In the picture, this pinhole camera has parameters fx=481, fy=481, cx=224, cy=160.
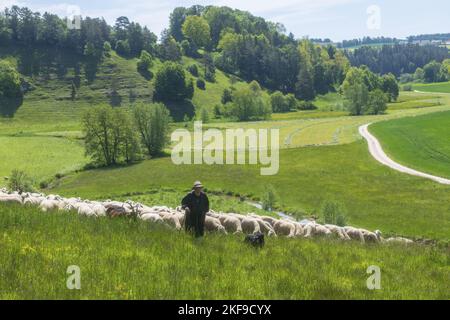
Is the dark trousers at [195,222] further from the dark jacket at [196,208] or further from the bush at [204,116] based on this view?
the bush at [204,116]

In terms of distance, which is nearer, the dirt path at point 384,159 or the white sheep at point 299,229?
the white sheep at point 299,229

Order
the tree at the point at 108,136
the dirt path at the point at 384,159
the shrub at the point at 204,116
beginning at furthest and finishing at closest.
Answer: the shrub at the point at 204,116 → the tree at the point at 108,136 → the dirt path at the point at 384,159

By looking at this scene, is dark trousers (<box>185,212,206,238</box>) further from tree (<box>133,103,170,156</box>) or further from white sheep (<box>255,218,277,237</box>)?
tree (<box>133,103,170,156</box>)

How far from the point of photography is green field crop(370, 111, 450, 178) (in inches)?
2918

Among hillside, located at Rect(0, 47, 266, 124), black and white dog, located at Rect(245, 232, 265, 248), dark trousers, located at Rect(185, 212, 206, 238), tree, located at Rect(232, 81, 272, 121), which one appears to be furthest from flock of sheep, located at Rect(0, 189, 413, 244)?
hillside, located at Rect(0, 47, 266, 124)

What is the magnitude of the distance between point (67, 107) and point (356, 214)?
14055 cm

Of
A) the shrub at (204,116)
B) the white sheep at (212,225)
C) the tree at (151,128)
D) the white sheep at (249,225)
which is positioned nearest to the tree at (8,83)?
the shrub at (204,116)

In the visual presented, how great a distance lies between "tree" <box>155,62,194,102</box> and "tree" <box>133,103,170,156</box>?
85.6 m

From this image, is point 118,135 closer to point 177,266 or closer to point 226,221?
point 226,221

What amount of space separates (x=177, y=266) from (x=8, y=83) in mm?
176039

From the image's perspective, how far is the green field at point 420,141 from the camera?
7412cm

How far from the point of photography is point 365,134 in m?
109

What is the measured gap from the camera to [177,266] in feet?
39.4

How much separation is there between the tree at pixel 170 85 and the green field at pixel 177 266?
568ft
